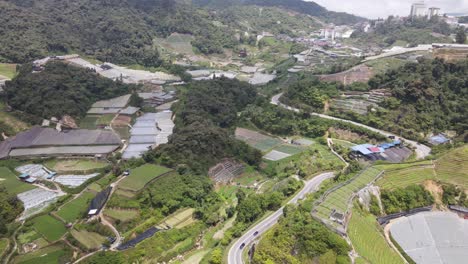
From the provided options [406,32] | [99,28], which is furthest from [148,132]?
[406,32]

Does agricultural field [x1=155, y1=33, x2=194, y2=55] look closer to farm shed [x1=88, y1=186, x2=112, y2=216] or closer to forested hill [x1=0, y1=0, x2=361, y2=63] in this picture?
forested hill [x1=0, y1=0, x2=361, y2=63]

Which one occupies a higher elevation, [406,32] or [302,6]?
[302,6]

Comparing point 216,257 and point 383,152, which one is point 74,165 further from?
point 383,152

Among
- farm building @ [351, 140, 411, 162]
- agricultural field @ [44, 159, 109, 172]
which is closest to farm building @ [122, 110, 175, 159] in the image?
agricultural field @ [44, 159, 109, 172]

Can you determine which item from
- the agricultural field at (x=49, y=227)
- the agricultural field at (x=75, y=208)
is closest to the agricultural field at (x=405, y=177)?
the agricultural field at (x=75, y=208)

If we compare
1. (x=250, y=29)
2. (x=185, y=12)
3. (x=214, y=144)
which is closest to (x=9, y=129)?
(x=214, y=144)
